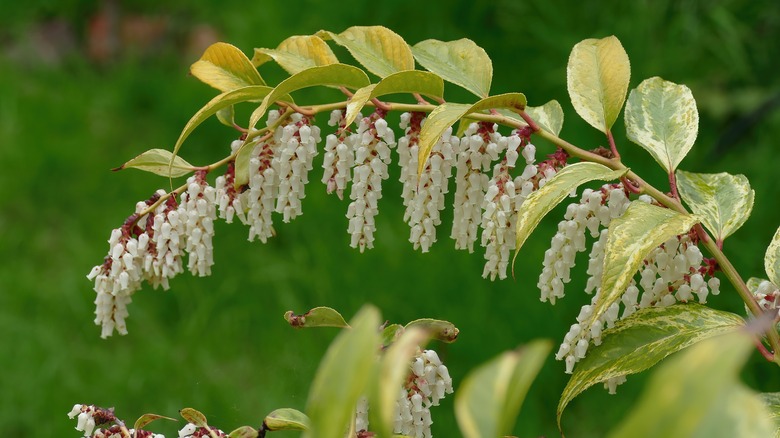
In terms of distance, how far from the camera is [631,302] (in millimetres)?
1094

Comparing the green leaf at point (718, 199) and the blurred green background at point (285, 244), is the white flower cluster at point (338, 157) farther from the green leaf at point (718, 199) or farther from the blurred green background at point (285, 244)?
the blurred green background at point (285, 244)

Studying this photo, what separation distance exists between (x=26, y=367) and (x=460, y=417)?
288cm

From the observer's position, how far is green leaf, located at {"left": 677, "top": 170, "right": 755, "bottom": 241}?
1.09 meters

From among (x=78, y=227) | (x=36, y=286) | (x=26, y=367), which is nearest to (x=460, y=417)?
(x=26, y=367)

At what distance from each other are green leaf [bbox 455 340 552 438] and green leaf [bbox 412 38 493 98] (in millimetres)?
675

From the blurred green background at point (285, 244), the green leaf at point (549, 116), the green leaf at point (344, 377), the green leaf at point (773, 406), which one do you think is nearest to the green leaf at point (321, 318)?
the green leaf at point (549, 116)

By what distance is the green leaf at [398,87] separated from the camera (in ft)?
3.11

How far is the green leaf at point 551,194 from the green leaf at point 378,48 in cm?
24

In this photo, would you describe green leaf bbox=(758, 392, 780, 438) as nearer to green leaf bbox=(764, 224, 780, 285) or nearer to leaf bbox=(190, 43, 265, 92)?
green leaf bbox=(764, 224, 780, 285)

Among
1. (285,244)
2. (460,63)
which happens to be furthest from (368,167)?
(285,244)

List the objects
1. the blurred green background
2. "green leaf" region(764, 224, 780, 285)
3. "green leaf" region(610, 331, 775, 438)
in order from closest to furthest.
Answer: "green leaf" region(610, 331, 775, 438) → "green leaf" region(764, 224, 780, 285) → the blurred green background

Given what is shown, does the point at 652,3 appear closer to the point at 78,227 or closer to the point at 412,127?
the point at 78,227

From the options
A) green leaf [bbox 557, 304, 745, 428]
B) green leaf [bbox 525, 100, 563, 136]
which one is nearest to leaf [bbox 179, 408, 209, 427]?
green leaf [bbox 557, 304, 745, 428]

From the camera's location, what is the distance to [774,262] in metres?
1.10
